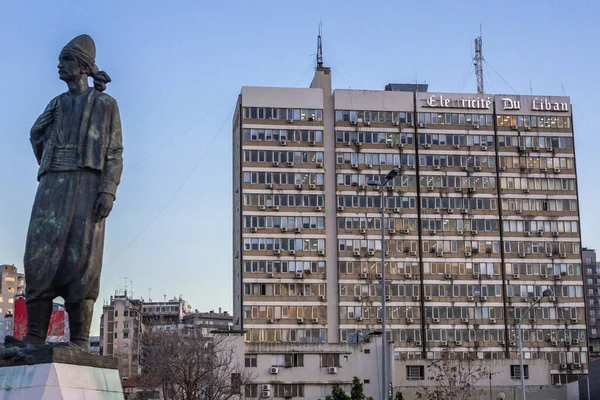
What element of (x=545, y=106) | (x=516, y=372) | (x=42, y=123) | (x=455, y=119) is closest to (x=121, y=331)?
(x=455, y=119)

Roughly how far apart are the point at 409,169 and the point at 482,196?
331 inches

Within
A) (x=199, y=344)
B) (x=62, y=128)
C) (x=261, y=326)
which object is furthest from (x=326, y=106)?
(x=62, y=128)

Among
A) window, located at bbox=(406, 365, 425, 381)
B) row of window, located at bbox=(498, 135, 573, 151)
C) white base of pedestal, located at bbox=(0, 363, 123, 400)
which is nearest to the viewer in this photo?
white base of pedestal, located at bbox=(0, 363, 123, 400)

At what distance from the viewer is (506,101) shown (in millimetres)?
108312

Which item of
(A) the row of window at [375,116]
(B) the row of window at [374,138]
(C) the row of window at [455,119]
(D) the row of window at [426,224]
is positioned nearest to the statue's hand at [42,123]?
(D) the row of window at [426,224]

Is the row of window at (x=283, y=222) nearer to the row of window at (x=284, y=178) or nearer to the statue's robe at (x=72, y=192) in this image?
the row of window at (x=284, y=178)

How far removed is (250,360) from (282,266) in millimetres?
14800

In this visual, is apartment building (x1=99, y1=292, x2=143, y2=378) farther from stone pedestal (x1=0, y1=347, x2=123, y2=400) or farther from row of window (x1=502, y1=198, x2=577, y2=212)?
stone pedestal (x1=0, y1=347, x2=123, y2=400)

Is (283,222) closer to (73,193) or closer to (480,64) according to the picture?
(480,64)

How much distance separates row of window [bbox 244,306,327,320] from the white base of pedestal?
84.7 meters

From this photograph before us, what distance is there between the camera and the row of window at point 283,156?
10231 cm

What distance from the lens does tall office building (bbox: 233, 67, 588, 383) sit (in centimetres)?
10144

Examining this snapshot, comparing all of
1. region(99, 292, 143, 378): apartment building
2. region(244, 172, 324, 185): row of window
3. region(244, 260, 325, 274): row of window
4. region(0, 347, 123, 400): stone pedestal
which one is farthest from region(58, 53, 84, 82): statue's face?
region(99, 292, 143, 378): apartment building

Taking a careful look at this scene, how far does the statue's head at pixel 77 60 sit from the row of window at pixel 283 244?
3325 inches
